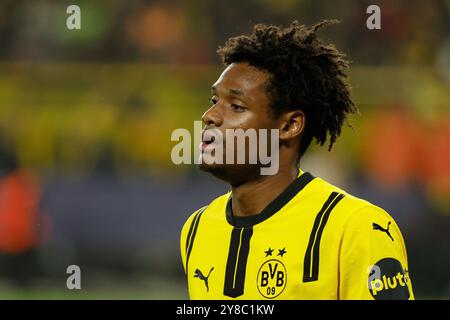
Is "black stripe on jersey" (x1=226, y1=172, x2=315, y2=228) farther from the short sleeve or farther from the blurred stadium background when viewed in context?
the blurred stadium background

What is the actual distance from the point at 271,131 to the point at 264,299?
0.65 meters

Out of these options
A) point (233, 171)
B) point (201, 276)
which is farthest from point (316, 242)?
point (201, 276)

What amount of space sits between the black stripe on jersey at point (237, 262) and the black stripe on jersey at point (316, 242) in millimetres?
295

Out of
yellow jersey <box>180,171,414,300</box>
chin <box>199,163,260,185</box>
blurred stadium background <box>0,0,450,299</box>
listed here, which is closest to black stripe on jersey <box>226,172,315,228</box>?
yellow jersey <box>180,171,414,300</box>

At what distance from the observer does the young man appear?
3023 millimetres

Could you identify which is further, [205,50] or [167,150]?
[205,50]

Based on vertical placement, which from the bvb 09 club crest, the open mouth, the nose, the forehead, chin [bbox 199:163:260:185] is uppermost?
the forehead

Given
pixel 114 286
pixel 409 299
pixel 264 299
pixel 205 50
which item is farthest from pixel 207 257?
pixel 205 50

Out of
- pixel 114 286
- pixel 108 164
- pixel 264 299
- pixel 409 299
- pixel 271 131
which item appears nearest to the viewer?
pixel 409 299

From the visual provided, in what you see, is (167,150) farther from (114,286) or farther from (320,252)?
(320,252)

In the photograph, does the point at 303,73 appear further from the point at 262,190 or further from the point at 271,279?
the point at 271,279

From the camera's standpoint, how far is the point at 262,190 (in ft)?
11.2

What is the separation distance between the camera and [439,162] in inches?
362

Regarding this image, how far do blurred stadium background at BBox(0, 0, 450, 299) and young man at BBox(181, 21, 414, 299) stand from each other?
5.05 m
